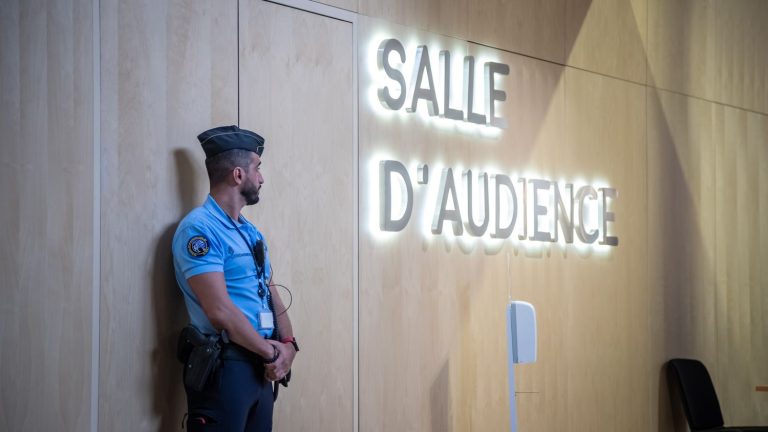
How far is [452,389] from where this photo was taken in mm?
5039

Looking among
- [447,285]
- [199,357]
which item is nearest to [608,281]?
[447,285]

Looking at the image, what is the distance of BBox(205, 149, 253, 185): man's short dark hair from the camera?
379 centimetres

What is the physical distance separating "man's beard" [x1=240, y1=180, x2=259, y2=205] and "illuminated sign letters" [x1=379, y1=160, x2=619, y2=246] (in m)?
1.05

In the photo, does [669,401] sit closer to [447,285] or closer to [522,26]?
[447,285]

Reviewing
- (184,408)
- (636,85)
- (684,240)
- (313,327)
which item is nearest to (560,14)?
(636,85)

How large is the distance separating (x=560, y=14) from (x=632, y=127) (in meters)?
1.10

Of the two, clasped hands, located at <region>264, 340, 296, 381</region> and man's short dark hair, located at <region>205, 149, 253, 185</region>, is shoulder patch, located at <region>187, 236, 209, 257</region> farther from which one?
clasped hands, located at <region>264, 340, 296, 381</region>

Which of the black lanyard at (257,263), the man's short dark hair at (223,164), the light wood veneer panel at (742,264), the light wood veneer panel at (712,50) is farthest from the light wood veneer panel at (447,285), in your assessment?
the light wood veneer panel at (742,264)

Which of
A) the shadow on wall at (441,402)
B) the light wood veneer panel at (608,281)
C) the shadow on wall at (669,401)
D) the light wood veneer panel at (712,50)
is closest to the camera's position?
the shadow on wall at (441,402)

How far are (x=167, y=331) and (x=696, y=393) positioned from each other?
4196 mm

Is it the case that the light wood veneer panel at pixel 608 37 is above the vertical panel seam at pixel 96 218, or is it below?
above

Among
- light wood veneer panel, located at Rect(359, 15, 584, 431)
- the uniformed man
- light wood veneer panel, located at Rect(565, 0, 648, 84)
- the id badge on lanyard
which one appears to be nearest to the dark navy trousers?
the uniformed man

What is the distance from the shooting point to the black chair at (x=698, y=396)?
6082 mm

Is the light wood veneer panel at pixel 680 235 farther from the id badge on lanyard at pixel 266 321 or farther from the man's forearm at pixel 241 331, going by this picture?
the man's forearm at pixel 241 331
